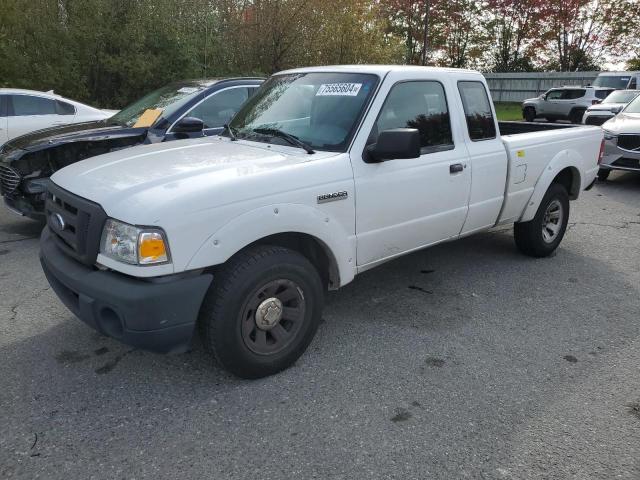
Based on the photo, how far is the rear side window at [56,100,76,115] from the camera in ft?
31.5

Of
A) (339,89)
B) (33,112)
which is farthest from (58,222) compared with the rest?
(33,112)

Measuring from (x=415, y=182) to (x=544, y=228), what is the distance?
2.35m

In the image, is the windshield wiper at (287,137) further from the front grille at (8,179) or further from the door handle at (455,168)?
the front grille at (8,179)

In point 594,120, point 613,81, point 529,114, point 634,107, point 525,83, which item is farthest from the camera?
point 525,83

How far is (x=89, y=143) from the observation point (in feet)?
20.1

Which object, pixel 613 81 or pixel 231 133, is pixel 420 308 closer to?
pixel 231 133

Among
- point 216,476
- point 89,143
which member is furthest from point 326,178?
point 89,143

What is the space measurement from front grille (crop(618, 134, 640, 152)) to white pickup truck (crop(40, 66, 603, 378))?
5675mm

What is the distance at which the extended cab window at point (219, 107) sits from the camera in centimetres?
661

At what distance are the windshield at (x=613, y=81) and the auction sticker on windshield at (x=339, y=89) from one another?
72.0ft

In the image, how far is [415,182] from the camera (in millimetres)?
3938

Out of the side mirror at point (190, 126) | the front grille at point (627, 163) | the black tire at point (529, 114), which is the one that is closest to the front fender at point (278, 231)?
the side mirror at point (190, 126)

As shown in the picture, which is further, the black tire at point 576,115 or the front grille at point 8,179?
the black tire at point 576,115

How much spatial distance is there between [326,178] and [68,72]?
12.2m
